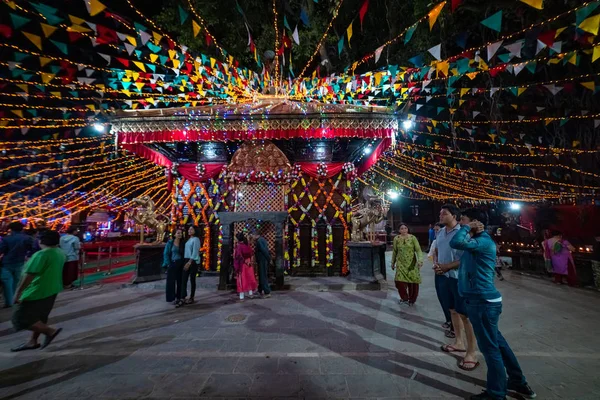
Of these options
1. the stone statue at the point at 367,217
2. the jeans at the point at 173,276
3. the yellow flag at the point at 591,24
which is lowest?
the jeans at the point at 173,276

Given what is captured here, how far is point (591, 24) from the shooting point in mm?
4094

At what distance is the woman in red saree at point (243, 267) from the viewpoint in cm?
726

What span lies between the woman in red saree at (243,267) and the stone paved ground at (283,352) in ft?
2.01

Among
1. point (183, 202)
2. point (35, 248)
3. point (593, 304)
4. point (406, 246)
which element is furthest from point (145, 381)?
point (593, 304)

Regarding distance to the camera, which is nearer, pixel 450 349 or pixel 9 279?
pixel 450 349

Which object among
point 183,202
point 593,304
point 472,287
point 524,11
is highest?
point 524,11

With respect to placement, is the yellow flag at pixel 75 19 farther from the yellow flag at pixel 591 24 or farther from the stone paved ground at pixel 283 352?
the yellow flag at pixel 591 24

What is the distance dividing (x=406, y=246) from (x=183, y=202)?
861 centimetres

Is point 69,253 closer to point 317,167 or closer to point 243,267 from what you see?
point 243,267

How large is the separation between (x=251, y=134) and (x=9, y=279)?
750 centimetres

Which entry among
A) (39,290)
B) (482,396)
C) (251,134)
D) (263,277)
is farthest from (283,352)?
(251,134)

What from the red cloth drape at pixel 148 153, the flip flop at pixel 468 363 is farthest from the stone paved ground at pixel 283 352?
the red cloth drape at pixel 148 153

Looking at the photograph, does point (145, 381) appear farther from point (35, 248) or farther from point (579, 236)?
point (579, 236)

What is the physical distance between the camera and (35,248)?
7.29m
